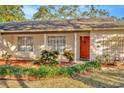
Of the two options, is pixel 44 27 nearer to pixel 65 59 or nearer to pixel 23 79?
pixel 65 59

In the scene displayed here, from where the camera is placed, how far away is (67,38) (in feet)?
68.5

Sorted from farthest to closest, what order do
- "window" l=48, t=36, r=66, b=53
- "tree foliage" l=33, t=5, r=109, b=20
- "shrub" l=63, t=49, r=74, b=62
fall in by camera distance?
1. "tree foliage" l=33, t=5, r=109, b=20
2. "window" l=48, t=36, r=66, b=53
3. "shrub" l=63, t=49, r=74, b=62

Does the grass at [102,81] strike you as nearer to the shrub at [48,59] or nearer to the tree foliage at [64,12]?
the shrub at [48,59]

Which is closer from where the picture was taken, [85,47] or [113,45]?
[113,45]

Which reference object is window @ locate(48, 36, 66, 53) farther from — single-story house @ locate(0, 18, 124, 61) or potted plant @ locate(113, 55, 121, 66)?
potted plant @ locate(113, 55, 121, 66)

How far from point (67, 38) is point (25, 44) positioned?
3788 millimetres

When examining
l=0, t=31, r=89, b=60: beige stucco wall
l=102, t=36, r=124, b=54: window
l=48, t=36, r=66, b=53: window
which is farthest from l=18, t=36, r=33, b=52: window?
l=102, t=36, r=124, b=54: window

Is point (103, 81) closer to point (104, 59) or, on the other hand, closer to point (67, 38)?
point (104, 59)

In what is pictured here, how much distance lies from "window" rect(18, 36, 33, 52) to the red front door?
13.7ft

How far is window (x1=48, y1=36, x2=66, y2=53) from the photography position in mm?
21156

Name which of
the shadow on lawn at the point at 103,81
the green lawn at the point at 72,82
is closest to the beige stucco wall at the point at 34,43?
the shadow on lawn at the point at 103,81

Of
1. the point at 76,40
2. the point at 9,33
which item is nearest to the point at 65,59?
the point at 76,40

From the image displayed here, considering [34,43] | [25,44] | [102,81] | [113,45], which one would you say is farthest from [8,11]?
[102,81]

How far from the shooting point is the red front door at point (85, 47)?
839 inches
